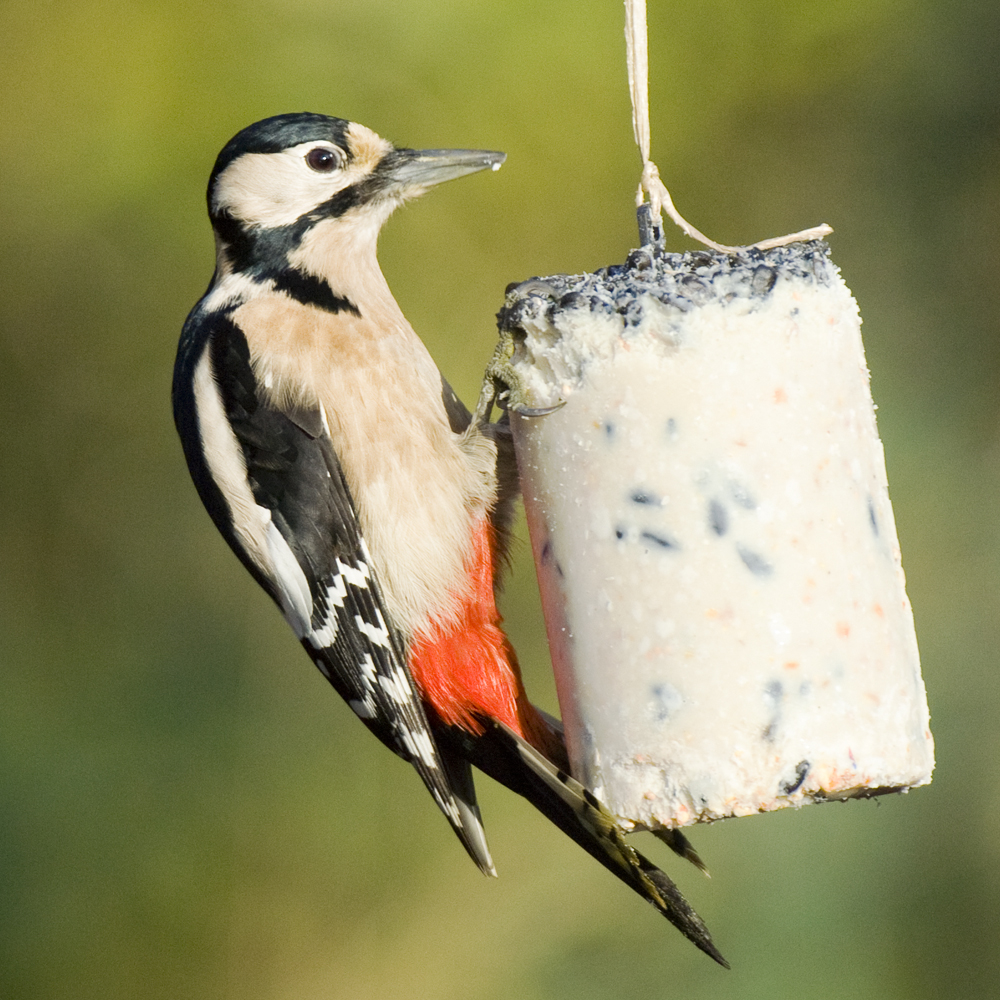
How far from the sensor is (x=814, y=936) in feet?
11.8

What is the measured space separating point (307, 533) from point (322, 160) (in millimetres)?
621

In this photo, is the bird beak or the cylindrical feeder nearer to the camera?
the cylindrical feeder

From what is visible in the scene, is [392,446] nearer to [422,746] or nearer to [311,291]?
[311,291]

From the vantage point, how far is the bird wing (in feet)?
6.74

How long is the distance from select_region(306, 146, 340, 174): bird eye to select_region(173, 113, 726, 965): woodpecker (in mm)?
12

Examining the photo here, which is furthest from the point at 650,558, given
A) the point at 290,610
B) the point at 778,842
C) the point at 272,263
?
the point at 778,842

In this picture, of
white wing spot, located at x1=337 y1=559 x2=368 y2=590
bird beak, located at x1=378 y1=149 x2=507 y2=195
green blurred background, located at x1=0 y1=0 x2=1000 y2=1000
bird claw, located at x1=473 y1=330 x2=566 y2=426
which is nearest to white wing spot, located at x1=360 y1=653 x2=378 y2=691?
white wing spot, located at x1=337 y1=559 x2=368 y2=590

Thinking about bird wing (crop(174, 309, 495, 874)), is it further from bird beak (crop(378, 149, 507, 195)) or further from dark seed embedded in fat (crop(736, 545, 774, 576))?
dark seed embedded in fat (crop(736, 545, 774, 576))

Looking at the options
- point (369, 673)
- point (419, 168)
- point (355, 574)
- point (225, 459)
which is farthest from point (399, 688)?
point (419, 168)

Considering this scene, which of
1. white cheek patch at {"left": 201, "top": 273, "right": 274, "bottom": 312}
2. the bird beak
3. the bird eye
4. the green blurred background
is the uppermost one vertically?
the bird eye

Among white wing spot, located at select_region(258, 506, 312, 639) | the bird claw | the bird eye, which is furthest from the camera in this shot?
the bird eye

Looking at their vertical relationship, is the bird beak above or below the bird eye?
below

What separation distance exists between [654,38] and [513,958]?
2.76 meters

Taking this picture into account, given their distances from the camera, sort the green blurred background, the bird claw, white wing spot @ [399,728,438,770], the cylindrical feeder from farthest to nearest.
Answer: the green blurred background, white wing spot @ [399,728,438,770], the bird claw, the cylindrical feeder
